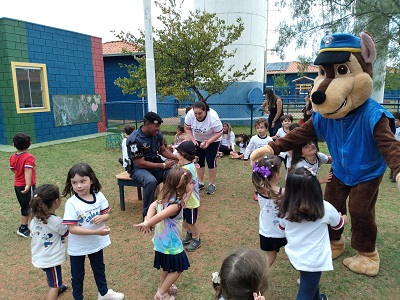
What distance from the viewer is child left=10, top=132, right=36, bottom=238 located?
374 centimetres

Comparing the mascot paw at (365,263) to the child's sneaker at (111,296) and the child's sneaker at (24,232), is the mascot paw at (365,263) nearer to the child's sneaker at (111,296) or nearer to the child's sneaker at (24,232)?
the child's sneaker at (111,296)

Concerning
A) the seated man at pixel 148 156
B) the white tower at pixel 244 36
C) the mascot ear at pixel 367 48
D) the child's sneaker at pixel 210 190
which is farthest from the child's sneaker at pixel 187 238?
the white tower at pixel 244 36

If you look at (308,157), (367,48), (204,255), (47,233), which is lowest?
(204,255)

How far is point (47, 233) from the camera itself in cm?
252

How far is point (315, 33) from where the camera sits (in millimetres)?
8750

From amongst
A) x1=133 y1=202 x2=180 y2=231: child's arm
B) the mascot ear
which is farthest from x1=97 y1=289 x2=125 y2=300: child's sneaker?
the mascot ear

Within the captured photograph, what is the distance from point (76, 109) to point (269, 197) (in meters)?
11.2

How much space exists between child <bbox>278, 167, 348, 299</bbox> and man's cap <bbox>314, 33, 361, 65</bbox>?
121 cm

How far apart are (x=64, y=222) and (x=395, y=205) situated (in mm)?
4692

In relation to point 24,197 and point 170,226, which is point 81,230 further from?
point 24,197

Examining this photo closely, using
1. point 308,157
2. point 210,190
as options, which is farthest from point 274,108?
point 308,157

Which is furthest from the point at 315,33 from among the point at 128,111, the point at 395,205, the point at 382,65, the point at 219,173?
the point at 128,111

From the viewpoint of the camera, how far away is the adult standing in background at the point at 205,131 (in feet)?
16.9

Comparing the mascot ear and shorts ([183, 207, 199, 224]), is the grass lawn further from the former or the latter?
the mascot ear
